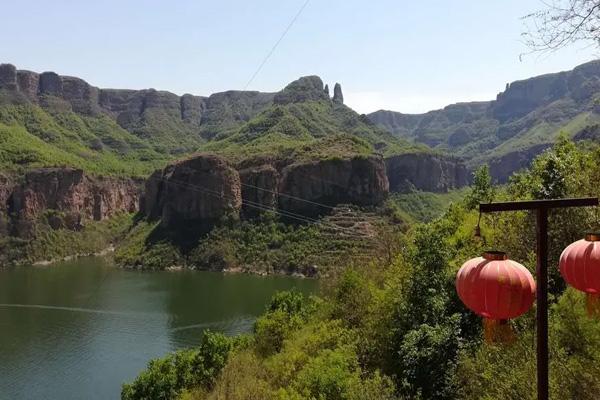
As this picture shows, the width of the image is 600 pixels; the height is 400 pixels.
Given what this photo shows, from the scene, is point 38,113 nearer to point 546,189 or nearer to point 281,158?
point 281,158

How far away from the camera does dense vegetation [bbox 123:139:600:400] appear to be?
10539mm

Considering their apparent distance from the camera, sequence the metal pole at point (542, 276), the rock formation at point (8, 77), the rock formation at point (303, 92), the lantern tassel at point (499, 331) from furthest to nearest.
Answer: the rock formation at point (303, 92)
the rock formation at point (8, 77)
the lantern tassel at point (499, 331)
the metal pole at point (542, 276)

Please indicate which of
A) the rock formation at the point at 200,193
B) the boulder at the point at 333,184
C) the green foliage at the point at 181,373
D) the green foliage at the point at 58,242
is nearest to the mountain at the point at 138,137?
the boulder at the point at 333,184

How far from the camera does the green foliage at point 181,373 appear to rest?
27797mm

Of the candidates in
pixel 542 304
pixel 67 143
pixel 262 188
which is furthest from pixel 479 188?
pixel 67 143

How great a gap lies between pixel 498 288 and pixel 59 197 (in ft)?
419

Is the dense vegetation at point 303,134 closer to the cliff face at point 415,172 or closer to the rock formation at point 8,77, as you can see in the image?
the cliff face at point 415,172

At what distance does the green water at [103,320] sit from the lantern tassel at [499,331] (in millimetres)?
36411

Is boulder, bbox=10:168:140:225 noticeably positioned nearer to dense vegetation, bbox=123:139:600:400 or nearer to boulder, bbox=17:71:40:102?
boulder, bbox=17:71:40:102

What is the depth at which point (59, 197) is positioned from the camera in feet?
391

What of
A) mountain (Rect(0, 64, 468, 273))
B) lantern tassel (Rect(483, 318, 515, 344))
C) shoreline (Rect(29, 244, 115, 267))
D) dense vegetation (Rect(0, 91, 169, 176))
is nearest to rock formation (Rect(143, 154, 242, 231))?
mountain (Rect(0, 64, 468, 273))

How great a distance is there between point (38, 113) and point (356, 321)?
536ft

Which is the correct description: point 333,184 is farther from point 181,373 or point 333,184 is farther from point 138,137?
point 138,137

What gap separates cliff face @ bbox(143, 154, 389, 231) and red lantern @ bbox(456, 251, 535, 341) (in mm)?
93300
